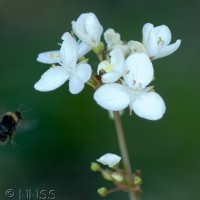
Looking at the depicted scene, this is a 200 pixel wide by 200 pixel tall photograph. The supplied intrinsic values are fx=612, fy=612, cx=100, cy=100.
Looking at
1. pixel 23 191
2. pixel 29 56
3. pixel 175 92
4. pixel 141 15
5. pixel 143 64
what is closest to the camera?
pixel 143 64

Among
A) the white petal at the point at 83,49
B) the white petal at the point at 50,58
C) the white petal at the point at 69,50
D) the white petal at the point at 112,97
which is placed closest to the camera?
the white petal at the point at 112,97

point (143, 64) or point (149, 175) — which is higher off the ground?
point (149, 175)

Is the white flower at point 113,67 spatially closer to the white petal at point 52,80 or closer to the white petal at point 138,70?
the white petal at point 138,70

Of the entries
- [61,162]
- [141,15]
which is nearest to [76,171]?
[61,162]

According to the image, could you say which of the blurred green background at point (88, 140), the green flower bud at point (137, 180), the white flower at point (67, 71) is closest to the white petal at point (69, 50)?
the white flower at point (67, 71)

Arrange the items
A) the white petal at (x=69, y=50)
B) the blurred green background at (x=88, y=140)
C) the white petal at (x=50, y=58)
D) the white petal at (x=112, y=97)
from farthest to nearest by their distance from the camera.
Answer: the blurred green background at (x=88, y=140)
the white petal at (x=50, y=58)
the white petal at (x=69, y=50)
the white petal at (x=112, y=97)

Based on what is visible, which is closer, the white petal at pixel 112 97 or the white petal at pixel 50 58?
the white petal at pixel 112 97

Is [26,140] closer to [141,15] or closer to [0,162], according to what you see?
[0,162]
